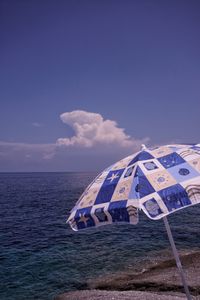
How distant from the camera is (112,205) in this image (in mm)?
5391

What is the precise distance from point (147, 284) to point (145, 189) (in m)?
11.8

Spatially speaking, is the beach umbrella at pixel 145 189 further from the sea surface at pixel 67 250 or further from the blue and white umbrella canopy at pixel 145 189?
the sea surface at pixel 67 250

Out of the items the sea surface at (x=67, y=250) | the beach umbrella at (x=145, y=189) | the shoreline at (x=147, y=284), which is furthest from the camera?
the sea surface at (x=67, y=250)

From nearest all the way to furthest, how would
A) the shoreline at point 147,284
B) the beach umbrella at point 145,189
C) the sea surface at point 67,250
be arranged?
the beach umbrella at point 145,189
the shoreline at point 147,284
the sea surface at point 67,250

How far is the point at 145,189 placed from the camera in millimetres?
5121

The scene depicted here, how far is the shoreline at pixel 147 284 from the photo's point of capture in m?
13.1

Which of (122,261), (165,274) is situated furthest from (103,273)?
(165,274)

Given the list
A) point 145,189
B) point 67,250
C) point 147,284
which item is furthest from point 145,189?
point 67,250

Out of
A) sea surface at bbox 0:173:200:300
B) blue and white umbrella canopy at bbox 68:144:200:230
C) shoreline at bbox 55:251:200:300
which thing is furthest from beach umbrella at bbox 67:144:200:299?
sea surface at bbox 0:173:200:300

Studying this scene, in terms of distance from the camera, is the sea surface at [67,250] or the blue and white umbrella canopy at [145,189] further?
the sea surface at [67,250]

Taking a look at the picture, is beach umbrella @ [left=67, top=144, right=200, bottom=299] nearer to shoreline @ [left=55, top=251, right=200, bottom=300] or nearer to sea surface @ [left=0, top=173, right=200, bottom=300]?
shoreline @ [left=55, top=251, right=200, bottom=300]

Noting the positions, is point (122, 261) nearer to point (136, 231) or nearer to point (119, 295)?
point (119, 295)

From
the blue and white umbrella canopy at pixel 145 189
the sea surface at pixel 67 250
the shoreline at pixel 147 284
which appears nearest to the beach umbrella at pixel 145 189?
the blue and white umbrella canopy at pixel 145 189

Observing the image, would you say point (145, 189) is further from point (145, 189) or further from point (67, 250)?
point (67, 250)
